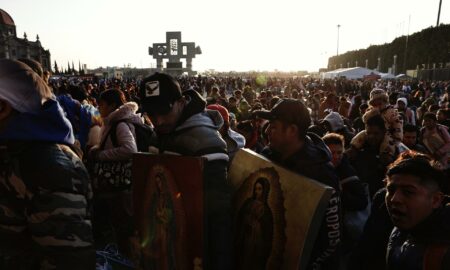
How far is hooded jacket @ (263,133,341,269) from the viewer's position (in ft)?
7.15

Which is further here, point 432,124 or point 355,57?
point 355,57

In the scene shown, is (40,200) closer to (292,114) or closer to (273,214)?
(273,214)

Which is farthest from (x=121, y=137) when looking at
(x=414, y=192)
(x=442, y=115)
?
(x=442, y=115)

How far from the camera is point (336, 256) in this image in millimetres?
2277

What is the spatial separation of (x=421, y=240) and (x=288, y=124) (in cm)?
95

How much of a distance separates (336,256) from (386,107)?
3757mm

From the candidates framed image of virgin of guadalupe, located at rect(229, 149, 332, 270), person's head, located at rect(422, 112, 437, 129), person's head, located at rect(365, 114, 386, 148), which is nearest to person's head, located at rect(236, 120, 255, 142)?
person's head, located at rect(365, 114, 386, 148)

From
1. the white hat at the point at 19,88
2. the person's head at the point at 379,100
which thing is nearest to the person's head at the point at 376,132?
the person's head at the point at 379,100

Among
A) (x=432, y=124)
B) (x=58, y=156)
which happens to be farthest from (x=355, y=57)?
(x=58, y=156)

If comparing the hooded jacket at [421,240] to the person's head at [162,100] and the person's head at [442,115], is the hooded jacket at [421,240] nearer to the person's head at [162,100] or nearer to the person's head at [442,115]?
the person's head at [162,100]

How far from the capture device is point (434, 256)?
1.69 m

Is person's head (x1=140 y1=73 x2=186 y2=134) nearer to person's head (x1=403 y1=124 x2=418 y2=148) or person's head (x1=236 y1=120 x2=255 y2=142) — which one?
person's head (x1=236 y1=120 x2=255 y2=142)

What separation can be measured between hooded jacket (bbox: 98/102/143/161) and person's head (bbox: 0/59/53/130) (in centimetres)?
199

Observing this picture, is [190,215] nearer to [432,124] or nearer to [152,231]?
[152,231]
